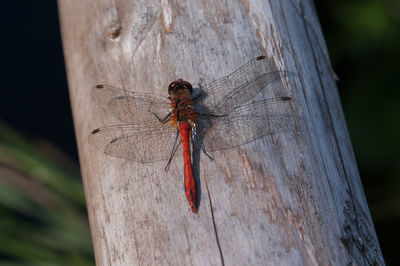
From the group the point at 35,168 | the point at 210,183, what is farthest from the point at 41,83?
the point at 210,183

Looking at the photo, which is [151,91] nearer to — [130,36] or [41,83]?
[130,36]

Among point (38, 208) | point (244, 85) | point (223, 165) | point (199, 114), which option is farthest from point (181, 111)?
point (38, 208)

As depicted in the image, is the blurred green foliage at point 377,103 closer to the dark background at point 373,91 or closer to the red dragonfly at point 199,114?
the dark background at point 373,91

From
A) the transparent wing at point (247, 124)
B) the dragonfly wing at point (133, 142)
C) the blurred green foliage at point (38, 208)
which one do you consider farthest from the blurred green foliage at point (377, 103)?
the blurred green foliage at point (38, 208)

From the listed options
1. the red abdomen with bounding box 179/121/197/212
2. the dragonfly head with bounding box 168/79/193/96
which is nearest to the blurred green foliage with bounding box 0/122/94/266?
the red abdomen with bounding box 179/121/197/212

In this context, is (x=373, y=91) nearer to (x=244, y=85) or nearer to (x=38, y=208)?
(x=244, y=85)

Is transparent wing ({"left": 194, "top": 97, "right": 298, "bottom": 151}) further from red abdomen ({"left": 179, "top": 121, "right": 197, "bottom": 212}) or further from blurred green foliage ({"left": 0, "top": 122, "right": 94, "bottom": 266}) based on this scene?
blurred green foliage ({"left": 0, "top": 122, "right": 94, "bottom": 266})
